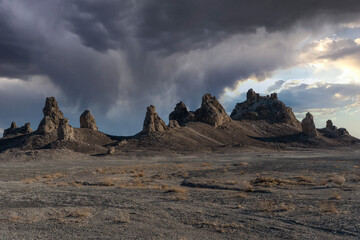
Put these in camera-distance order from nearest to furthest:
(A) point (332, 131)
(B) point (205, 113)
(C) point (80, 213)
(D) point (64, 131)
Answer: (C) point (80, 213) → (D) point (64, 131) → (B) point (205, 113) → (A) point (332, 131)

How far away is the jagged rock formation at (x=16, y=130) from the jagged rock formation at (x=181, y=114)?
48.2m

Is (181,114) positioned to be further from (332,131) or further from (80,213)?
(80,213)

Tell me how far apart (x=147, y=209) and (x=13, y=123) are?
104 meters

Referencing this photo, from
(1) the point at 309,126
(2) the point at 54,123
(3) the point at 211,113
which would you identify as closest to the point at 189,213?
(2) the point at 54,123

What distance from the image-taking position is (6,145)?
260ft

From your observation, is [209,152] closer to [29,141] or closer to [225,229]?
[29,141]

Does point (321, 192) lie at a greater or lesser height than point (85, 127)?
lesser

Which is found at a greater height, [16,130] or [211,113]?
[211,113]

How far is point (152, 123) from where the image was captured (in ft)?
267

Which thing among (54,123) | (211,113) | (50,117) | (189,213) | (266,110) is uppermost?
(266,110)

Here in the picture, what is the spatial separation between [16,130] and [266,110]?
9360 cm

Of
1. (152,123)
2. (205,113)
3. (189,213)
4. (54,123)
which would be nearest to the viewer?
(189,213)

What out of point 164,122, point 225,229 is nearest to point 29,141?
point 164,122

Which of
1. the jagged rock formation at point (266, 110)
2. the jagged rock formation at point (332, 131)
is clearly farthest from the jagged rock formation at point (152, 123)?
the jagged rock formation at point (332, 131)
